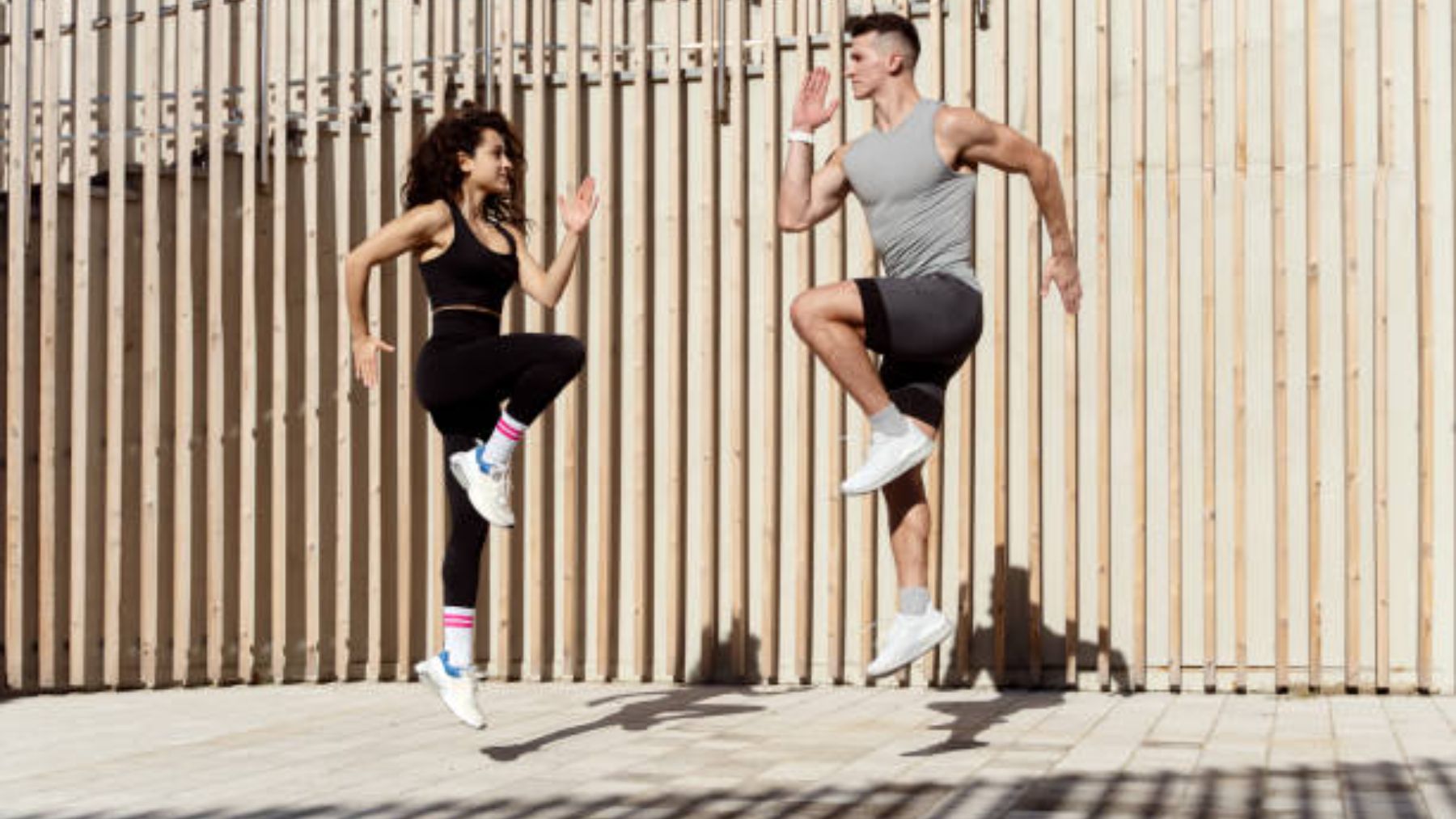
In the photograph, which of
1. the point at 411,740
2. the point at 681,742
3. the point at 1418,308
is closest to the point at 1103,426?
the point at 1418,308

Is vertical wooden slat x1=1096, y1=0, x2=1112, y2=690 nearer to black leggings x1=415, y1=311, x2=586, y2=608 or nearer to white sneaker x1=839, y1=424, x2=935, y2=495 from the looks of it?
white sneaker x1=839, y1=424, x2=935, y2=495

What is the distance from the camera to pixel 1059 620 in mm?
6812

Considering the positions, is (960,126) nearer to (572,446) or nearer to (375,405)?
(572,446)

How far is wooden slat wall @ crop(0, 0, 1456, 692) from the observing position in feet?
21.6

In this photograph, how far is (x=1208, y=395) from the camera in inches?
261

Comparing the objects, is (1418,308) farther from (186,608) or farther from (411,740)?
(186,608)

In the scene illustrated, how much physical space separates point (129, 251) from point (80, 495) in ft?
3.14

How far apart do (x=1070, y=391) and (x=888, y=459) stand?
2185mm

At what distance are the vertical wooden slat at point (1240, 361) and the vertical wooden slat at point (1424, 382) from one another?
1.73 ft

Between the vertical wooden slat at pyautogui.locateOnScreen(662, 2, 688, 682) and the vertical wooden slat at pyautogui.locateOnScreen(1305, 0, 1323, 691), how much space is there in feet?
6.75

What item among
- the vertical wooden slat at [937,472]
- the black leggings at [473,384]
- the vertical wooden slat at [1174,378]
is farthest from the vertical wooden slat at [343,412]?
the vertical wooden slat at [1174,378]

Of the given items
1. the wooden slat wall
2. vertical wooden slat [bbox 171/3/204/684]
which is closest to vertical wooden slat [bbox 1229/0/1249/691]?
the wooden slat wall

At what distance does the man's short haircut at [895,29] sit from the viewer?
16.1 feet

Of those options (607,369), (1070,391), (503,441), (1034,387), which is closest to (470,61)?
(607,369)
